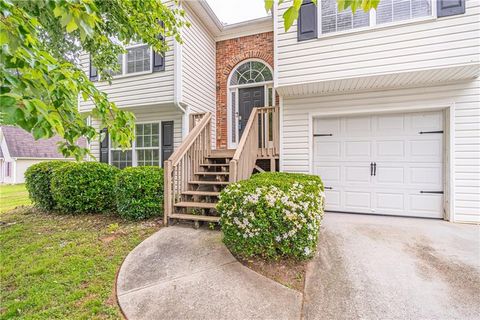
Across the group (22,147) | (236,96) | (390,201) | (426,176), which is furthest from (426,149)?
(22,147)

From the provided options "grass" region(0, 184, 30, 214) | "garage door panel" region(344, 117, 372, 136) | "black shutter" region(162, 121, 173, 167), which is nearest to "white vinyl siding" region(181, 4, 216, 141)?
"black shutter" region(162, 121, 173, 167)

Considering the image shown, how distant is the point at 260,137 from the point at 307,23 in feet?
8.83

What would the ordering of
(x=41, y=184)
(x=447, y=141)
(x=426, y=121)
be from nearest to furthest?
(x=447, y=141)
(x=426, y=121)
(x=41, y=184)

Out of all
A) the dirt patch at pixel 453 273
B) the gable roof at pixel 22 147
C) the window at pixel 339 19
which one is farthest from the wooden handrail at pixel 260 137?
the gable roof at pixel 22 147

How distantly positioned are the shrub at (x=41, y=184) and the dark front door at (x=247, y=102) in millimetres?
5040

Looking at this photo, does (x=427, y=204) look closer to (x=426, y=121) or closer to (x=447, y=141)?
(x=447, y=141)

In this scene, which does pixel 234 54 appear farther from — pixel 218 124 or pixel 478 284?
pixel 478 284

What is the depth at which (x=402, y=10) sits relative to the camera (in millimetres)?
4102

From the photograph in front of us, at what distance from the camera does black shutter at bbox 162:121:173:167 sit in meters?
6.58

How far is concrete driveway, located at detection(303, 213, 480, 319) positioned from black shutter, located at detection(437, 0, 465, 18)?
3750mm

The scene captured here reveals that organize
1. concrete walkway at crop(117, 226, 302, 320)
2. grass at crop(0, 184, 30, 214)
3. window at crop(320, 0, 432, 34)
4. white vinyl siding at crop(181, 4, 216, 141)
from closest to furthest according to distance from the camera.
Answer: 1. concrete walkway at crop(117, 226, 302, 320)
2. window at crop(320, 0, 432, 34)
3. white vinyl siding at crop(181, 4, 216, 141)
4. grass at crop(0, 184, 30, 214)

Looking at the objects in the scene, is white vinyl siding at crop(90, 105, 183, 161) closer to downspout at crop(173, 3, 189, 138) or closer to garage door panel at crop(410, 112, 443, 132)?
downspout at crop(173, 3, 189, 138)

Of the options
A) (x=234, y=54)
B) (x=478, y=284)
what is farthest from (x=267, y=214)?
(x=234, y=54)

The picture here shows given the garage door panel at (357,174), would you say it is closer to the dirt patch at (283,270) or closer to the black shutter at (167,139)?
the dirt patch at (283,270)
